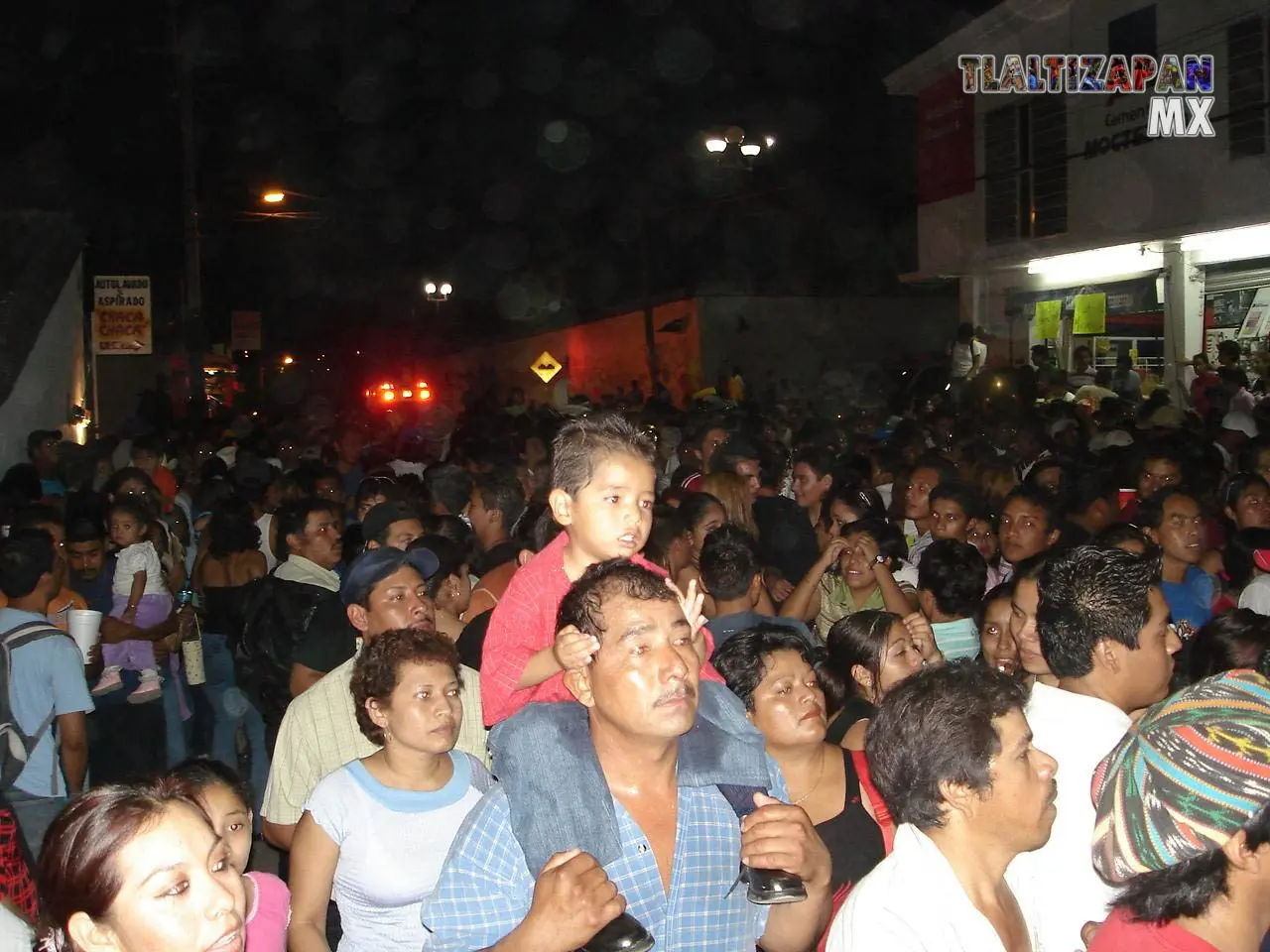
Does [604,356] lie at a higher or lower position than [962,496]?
higher

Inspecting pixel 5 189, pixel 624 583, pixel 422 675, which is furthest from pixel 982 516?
pixel 5 189

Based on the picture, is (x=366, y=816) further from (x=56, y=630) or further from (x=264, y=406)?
(x=264, y=406)

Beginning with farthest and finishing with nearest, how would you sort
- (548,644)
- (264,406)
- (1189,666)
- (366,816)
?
1. (264,406)
2. (1189,666)
3. (366,816)
4. (548,644)

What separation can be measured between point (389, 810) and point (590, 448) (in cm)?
140

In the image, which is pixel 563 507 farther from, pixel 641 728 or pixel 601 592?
pixel 641 728

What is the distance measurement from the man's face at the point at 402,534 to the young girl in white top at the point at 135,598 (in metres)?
1.89

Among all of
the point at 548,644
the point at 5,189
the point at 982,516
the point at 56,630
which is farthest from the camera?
the point at 5,189

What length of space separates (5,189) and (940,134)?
17258 millimetres

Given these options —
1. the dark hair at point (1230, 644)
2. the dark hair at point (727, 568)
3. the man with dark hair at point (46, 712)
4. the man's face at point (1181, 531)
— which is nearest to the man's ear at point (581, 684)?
the dark hair at point (1230, 644)

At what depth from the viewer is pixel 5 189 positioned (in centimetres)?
1800

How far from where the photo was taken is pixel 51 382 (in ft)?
52.7

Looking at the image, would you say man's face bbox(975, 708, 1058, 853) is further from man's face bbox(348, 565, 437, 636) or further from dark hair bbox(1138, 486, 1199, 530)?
dark hair bbox(1138, 486, 1199, 530)

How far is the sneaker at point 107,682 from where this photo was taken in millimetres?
7113

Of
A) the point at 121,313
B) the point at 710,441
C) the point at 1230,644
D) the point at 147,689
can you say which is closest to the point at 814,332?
the point at 121,313
